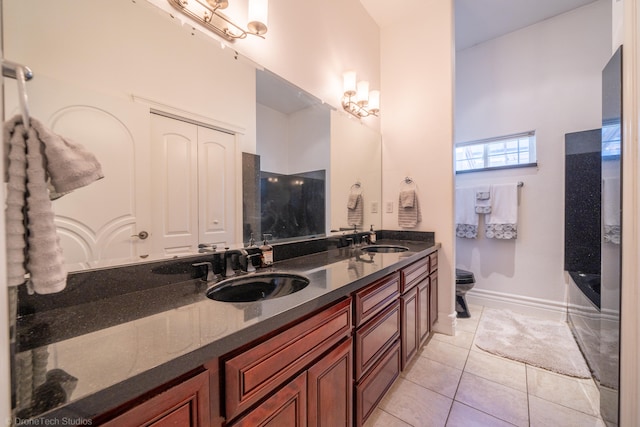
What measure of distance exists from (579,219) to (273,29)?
3.03 metres

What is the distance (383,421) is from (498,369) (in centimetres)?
100

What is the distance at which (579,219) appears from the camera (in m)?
2.35

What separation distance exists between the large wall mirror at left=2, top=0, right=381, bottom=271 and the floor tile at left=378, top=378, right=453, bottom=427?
123cm

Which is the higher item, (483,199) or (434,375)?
(483,199)

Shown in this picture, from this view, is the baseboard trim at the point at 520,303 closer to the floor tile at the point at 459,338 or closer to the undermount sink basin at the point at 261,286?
the floor tile at the point at 459,338

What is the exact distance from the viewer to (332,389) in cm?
100

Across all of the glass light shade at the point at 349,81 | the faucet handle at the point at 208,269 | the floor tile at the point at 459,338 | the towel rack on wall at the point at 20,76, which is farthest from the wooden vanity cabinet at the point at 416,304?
the towel rack on wall at the point at 20,76

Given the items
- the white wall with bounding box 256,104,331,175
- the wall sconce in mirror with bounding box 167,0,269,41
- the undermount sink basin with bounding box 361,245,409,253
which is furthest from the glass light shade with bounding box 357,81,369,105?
the undermount sink basin with bounding box 361,245,409,253

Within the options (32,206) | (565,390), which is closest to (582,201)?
(565,390)

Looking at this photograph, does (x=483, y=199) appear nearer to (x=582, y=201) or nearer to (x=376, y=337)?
(x=582, y=201)

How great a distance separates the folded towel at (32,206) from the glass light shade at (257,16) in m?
1.12

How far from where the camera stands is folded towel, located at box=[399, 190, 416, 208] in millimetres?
2375

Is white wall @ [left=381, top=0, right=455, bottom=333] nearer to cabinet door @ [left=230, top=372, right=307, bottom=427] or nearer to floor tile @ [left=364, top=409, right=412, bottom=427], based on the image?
floor tile @ [left=364, top=409, right=412, bottom=427]

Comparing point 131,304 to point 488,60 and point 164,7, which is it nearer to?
point 164,7
